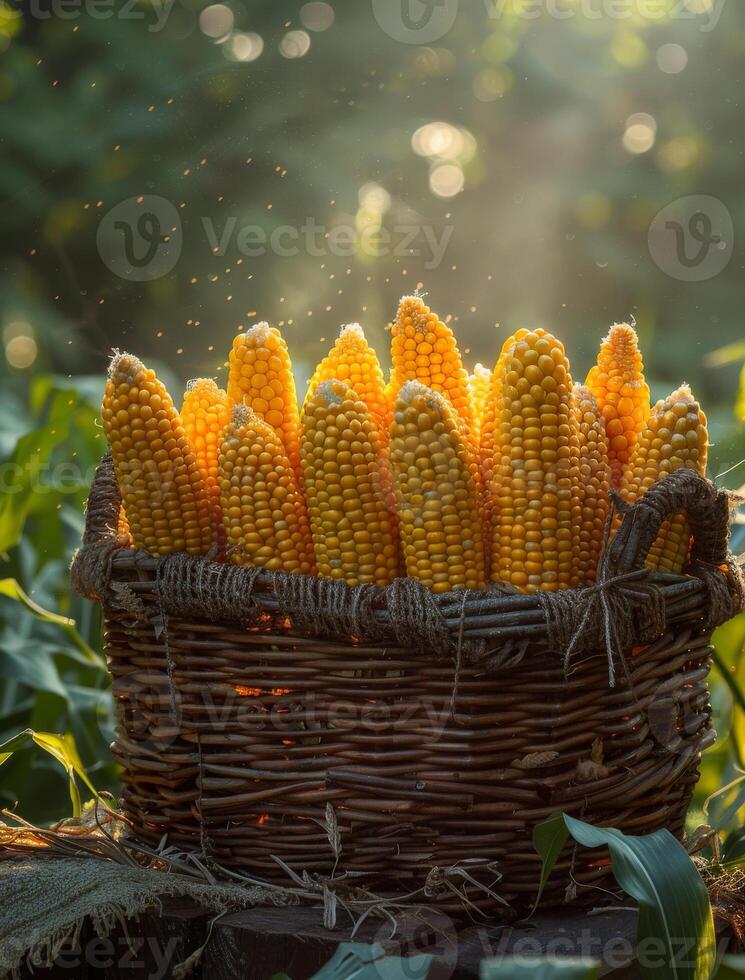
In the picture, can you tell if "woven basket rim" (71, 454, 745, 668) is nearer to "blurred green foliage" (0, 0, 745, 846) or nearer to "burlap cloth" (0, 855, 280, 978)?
"burlap cloth" (0, 855, 280, 978)

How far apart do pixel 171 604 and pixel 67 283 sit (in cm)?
200

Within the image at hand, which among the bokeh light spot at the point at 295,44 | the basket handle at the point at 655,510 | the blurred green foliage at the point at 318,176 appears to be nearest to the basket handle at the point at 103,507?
the basket handle at the point at 655,510

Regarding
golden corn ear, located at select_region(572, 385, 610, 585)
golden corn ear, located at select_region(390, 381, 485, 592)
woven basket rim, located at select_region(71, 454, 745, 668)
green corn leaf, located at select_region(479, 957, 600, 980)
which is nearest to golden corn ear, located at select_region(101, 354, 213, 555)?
woven basket rim, located at select_region(71, 454, 745, 668)

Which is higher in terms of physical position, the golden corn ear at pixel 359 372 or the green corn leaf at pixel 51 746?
the golden corn ear at pixel 359 372

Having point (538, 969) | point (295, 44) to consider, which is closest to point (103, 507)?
Result: point (538, 969)

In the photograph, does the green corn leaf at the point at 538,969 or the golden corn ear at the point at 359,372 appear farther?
the golden corn ear at the point at 359,372

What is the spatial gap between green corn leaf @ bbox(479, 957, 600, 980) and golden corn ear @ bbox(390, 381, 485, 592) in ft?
0.85

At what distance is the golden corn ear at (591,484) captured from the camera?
735mm

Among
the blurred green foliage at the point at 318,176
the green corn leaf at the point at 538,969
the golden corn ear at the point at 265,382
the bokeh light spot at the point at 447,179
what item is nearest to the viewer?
the green corn leaf at the point at 538,969

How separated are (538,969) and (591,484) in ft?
1.16

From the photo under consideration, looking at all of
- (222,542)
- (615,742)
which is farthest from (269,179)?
(615,742)

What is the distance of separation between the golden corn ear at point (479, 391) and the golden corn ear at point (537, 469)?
0.10 m

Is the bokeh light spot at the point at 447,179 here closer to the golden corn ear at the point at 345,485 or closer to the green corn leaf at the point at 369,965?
the golden corn ear at the point at 345,485

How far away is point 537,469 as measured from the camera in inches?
27.8
